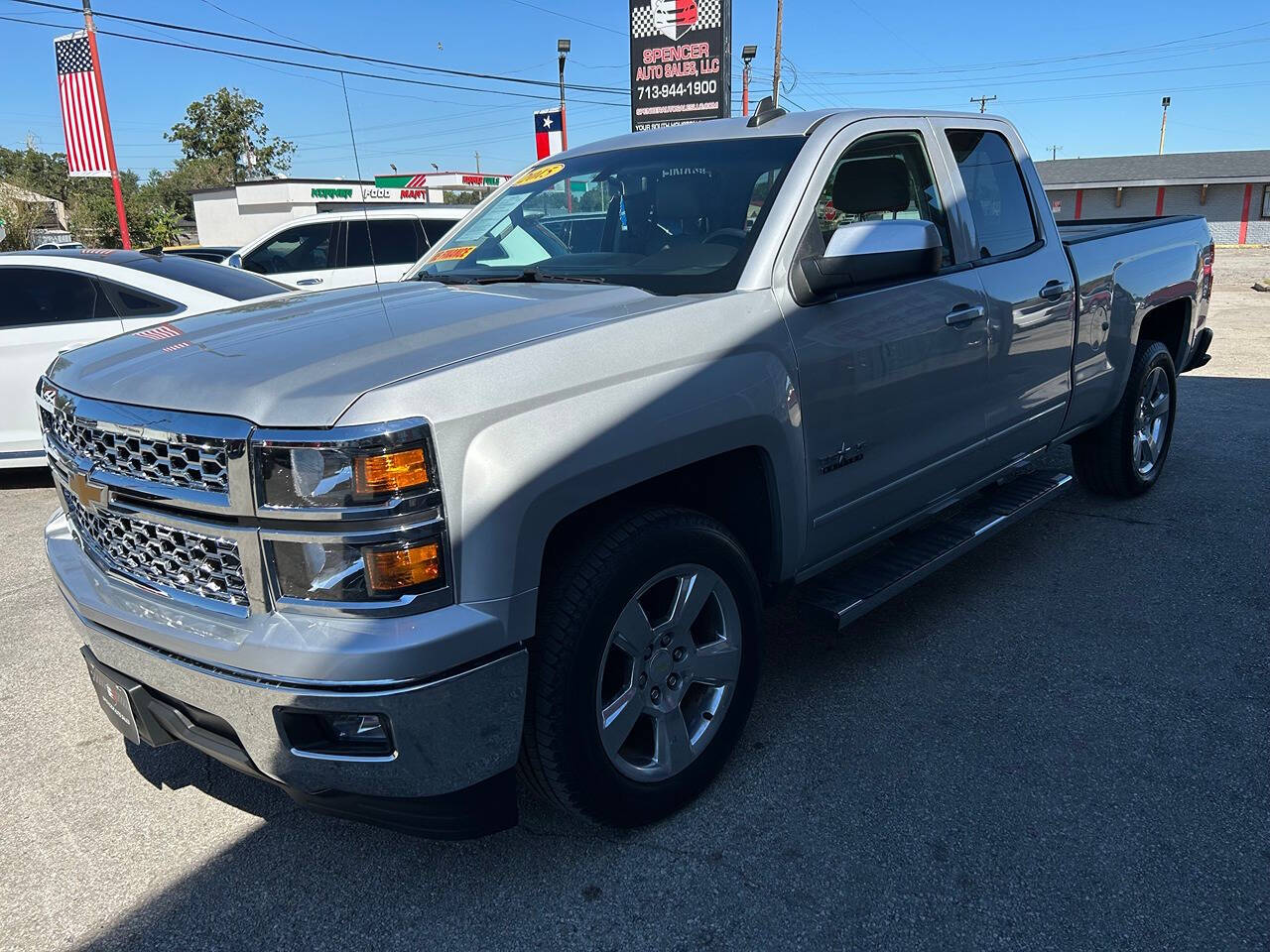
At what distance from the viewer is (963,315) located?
3.44m

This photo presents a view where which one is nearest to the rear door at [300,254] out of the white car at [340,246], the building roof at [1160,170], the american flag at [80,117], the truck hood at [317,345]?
the white car at [340,246]

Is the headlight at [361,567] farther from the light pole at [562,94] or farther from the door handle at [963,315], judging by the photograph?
the light pole at [562,94]

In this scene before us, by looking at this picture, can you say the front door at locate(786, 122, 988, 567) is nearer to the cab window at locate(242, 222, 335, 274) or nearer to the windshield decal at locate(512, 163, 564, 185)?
the windshield decal at locate(512, 163, 564, 185)

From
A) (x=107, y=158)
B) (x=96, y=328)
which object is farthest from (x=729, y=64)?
(x=96, y=328)

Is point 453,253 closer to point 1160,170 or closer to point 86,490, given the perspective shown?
point 86,490

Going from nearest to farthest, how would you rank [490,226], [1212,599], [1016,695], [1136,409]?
[1016,695]
[490,226]
[1212,599]
[1136,409]

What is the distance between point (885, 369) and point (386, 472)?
1.78 m

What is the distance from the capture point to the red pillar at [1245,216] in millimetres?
43844

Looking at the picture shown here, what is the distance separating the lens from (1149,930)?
224 cm

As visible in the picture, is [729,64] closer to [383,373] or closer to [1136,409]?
[1136,409]

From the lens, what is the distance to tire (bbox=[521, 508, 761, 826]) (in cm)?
227

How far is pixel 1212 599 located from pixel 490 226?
11.2ft

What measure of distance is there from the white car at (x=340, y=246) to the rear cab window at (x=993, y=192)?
7.56 m

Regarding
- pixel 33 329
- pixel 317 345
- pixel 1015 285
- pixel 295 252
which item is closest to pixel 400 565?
pixel 317 345
